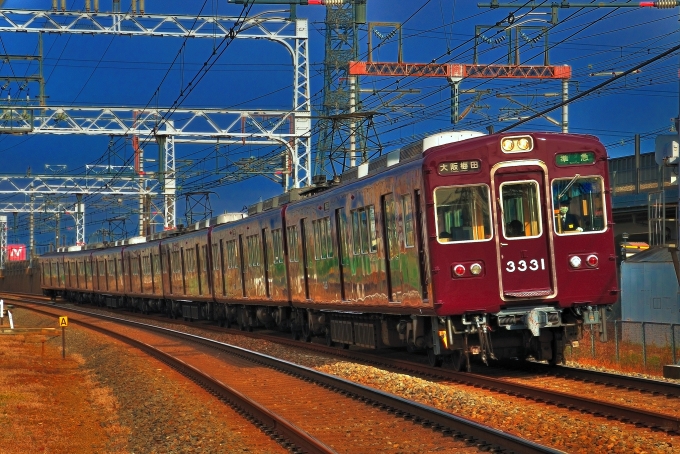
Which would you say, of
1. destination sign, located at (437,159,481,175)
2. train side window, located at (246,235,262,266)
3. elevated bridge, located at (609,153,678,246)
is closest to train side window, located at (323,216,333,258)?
destination sign, located at (437,159,481,175)

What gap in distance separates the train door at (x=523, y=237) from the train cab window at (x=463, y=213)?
18 cm

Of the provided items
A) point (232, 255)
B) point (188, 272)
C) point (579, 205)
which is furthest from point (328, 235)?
point (188, 272)

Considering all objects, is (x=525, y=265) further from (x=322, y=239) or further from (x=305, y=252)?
(x=305, y=252)

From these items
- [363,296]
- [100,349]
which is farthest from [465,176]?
[100,349]

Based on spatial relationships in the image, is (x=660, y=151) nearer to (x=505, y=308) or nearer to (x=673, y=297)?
(x=505, y=308)

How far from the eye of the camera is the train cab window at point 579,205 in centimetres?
1483

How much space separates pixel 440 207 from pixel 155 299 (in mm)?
30758

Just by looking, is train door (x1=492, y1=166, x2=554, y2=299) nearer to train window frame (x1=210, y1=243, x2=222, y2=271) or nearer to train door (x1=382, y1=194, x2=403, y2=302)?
train door (x1=382, y1=194, x2=403, y2=302)

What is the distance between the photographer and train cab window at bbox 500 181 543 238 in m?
14.8

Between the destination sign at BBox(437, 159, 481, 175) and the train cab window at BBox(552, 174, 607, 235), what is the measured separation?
3.79 feet

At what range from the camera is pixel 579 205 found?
14953 millimetres

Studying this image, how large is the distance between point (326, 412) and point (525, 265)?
12.9 feet

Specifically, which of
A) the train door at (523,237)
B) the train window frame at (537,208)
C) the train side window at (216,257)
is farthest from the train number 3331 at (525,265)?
the train side window at (216,257)

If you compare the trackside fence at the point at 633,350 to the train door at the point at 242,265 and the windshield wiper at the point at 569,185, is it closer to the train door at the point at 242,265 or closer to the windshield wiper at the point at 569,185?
the windshield wiper at the point at 569,185
